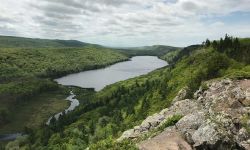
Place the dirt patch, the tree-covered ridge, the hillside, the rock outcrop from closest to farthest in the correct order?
the dirt patch → the rock outcrop → the hillside → the tree-covered ridge

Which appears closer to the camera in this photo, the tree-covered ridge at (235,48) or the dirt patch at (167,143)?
the dirt patch at (167,143)

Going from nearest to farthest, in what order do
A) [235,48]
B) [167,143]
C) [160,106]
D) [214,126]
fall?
1. [167,143]
2. [214,126]
3. [160,106]
4. [235,48]

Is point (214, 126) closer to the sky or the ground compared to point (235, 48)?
closer to the ground

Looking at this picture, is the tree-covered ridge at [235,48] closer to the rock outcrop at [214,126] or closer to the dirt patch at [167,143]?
the rock outcrop at [214,126]

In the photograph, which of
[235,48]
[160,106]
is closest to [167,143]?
[160,106]

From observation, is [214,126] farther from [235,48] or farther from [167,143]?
[235,48]

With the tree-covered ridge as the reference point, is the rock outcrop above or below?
below

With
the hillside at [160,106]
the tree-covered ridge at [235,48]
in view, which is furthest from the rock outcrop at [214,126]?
the tree-covered ridge at [235,48]

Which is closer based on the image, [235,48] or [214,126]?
[214,126]

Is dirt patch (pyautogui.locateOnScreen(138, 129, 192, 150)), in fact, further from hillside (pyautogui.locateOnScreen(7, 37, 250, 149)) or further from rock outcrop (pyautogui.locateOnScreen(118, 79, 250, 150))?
hillside (pyautogui.locateOnScreen(7, 37, 250, 149))

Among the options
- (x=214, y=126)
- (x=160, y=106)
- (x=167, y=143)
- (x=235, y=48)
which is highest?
(x=235, y=48)

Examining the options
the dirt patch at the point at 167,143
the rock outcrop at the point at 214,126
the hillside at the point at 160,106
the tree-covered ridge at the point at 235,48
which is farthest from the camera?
the tree-covered ridge at the point at 235,48

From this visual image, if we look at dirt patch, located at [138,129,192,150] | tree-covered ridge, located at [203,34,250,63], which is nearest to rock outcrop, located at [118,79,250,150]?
dirt patch, located at [138,129,192,150]

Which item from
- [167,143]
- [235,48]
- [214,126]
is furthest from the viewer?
[235,48]
